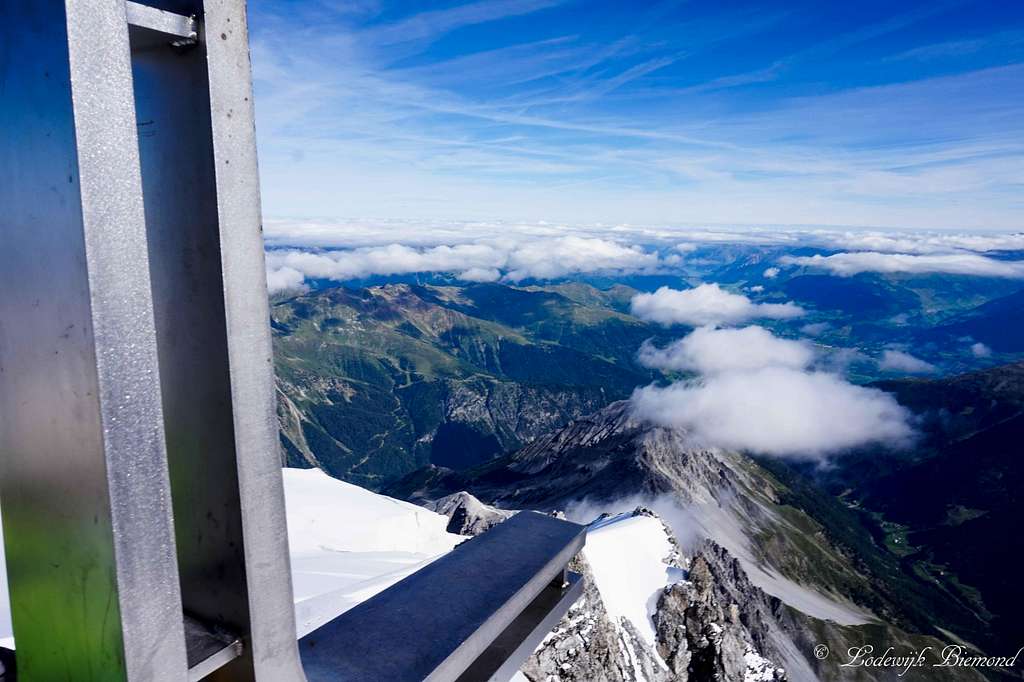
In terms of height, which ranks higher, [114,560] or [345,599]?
[114,560]

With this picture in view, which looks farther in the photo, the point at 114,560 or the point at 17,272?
the point at 17,272

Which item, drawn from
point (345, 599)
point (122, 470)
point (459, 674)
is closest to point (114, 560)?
point (122, 470)

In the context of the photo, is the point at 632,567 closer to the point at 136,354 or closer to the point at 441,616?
the point at 441,616

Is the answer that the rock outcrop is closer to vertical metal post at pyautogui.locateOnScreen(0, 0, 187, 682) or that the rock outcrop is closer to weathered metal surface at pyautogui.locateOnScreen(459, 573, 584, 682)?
weathered metal surface at pyautogui.locateOnScreen(459, 573, 584, 682)

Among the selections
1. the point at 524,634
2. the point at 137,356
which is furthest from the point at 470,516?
the point at 137,356

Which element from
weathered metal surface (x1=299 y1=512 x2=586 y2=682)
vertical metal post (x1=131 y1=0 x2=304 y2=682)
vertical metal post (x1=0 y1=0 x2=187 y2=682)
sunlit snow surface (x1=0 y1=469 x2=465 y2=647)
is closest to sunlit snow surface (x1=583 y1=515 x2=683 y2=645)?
sunlit snow surface (x1=0 y1=469 x2=465 y2=647)

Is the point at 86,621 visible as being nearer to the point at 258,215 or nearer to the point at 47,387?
the point at 47,387

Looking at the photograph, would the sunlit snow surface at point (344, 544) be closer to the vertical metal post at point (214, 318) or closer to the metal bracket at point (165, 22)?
the vertical metal post at point (214, 318)

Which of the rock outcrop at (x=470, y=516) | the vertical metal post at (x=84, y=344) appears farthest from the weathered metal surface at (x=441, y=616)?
the rock outcrop at (x=470, y=516)
